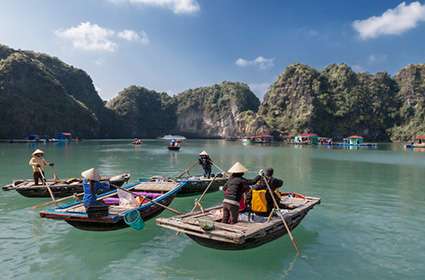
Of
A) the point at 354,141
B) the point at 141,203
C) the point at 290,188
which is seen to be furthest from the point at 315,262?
the point at 354,141

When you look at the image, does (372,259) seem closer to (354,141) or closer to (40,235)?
(40,235)

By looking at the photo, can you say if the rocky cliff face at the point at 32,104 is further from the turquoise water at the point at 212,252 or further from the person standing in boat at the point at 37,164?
the turquoise water at the point at 212,252

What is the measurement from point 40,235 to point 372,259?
1231 cm

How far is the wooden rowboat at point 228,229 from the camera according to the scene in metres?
10.0

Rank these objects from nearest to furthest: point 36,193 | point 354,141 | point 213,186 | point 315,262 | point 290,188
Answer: point 315,262 < point 36,193 < point 213,186 < point 290,188 < point 354,141

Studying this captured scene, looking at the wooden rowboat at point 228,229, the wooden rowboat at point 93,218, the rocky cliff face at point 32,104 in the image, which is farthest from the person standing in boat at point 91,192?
the rocky cliff face at point 32,104

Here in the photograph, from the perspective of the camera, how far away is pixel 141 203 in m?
14.0

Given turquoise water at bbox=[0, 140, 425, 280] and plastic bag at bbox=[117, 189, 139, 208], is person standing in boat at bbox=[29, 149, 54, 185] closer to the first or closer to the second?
turquoise water at bbox=[0, 140, 425, 280]

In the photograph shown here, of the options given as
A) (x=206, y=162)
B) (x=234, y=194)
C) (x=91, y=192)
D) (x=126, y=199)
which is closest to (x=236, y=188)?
(x=234, y=194)

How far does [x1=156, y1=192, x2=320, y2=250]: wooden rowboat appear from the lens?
1003 centimetres

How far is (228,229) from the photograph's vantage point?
10.4 m

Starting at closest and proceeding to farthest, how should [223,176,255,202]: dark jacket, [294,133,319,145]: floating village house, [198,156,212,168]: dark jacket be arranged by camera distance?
1. [223,176,255,202]: dark jacket
2. [198,156,212,168]: dark jacket
3. [294,133,319,145]: floating village house

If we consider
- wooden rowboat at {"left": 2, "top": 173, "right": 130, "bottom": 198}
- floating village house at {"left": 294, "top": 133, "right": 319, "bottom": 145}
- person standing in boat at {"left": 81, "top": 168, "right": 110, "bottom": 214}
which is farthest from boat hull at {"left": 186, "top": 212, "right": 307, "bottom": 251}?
floating village house at {"left": 294, "top": 133, "right": 319, "bottom": 145}

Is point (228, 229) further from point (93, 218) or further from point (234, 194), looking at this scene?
point (93, 218)
